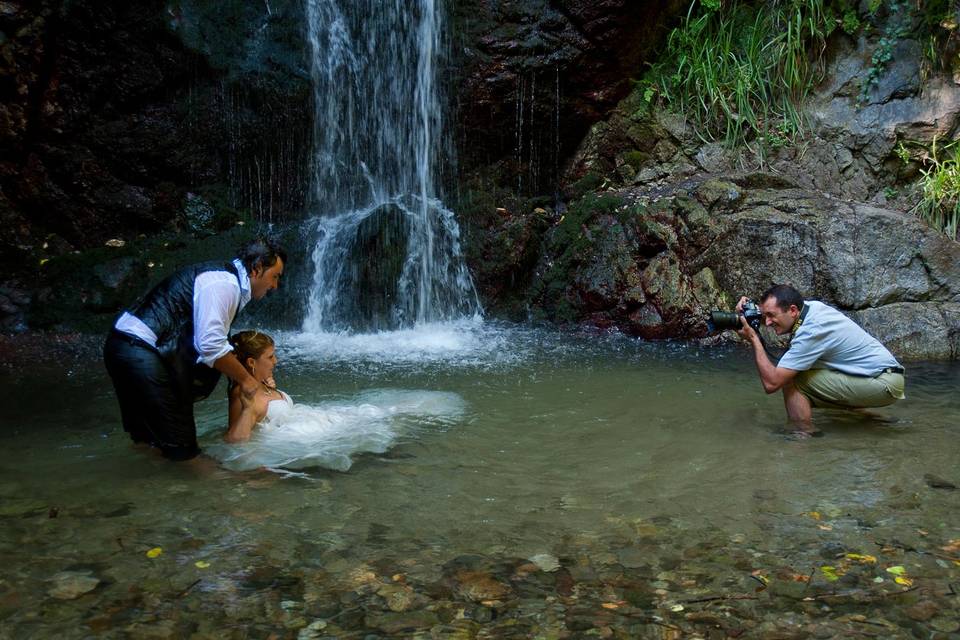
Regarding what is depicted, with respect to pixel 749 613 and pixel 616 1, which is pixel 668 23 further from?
pixel 749 613

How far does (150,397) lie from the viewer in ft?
13.3

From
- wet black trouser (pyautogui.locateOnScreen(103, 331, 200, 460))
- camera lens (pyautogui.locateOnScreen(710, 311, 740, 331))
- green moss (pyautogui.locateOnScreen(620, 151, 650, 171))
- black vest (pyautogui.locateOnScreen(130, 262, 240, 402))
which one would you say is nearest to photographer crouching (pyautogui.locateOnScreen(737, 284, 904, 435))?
camera lens (pyautogui.locateOnScreen(710, 311, 740, 331))

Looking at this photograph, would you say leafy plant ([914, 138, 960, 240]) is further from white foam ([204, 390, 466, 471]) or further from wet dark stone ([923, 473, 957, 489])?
white foam ([204, 390, 466, 471])

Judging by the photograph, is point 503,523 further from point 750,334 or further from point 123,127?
point 123,127

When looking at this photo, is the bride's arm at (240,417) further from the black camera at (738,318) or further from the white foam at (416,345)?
the black camera at (738,318)

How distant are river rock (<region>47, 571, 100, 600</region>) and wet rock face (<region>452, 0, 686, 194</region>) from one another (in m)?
8.03

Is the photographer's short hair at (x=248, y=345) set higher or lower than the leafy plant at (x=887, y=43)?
lower

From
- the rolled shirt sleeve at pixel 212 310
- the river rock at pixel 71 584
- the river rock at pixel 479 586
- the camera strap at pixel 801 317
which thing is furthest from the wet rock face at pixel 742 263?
the river rock at pixel 71 584

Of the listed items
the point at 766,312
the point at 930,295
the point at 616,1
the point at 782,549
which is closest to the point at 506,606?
the point at 782,549

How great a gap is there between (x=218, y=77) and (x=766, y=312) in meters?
7.76

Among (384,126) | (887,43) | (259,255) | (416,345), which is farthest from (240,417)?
(887,43)

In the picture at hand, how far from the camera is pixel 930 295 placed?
8086 mm

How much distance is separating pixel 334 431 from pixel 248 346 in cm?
80

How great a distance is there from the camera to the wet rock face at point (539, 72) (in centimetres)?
991
